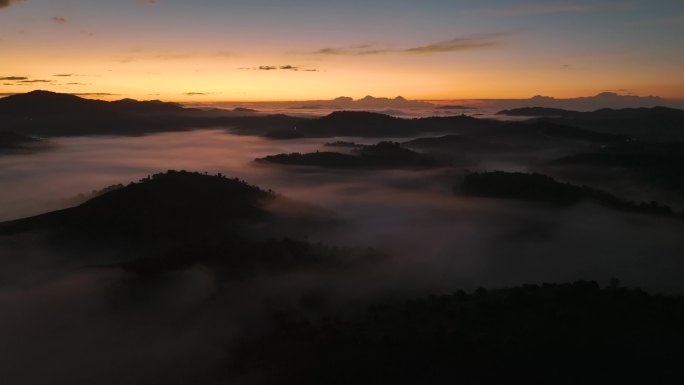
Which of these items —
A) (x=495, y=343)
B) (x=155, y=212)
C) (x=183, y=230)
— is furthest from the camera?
(x=155, y=212)

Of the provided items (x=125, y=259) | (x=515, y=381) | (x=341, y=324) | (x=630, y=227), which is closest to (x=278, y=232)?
(x=125, y=259)

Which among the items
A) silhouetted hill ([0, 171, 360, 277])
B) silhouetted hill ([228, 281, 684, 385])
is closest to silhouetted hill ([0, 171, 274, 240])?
silhouetted hill ([0, 171, 360, 277])

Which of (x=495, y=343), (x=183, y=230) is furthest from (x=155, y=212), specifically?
(x=495, y=343)

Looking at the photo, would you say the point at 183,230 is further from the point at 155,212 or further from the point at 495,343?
the point at 495,343

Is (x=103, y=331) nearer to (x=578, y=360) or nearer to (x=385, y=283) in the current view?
(x=385, y=283)

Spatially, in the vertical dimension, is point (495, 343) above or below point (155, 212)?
below

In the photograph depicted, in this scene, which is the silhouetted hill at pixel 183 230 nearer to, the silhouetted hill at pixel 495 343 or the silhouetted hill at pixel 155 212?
the silhouetted hill at pixel 155 212

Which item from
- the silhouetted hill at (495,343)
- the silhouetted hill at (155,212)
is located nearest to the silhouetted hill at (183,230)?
the silhouetted hill at (155,212)

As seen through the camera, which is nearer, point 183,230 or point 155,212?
point 183,230
